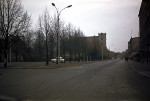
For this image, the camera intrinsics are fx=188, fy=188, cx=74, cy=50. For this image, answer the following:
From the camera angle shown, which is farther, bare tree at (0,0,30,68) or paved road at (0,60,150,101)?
bare tree at (0,0,30,68)

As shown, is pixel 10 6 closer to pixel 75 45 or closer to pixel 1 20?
pixel 1 20

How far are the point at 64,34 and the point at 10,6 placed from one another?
20.3 m

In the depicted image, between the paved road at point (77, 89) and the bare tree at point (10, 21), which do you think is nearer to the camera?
the paved road at point (77, 89)

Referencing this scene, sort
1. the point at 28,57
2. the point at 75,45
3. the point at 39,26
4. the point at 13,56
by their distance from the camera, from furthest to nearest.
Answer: the point at 13,56 < the point at 28,57 < the point at 75,45 < the point at 39,26

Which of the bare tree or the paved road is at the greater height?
the bare tree

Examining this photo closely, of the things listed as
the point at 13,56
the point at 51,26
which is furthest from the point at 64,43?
the point at 13,56

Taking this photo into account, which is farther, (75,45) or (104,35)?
(104,35)

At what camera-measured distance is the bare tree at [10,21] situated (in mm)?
31266

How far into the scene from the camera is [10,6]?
32.1m

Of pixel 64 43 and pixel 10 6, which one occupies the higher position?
pixel 10 6

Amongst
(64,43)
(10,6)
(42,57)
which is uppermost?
(10,6)

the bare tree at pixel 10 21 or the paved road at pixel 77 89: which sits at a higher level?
the bare tree at pixel 10 21

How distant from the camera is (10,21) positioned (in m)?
31.6

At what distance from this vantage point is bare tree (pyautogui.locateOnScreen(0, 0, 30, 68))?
31.3 meters
